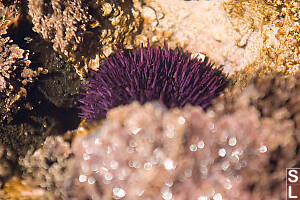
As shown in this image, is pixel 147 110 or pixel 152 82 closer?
pixel 147 110

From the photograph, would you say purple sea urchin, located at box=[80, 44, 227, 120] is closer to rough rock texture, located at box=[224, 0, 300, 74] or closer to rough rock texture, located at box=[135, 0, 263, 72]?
rough rock texture, located at box=[135, 0, 263, 72]

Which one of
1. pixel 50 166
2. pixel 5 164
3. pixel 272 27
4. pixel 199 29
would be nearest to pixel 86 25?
pixel 199 29

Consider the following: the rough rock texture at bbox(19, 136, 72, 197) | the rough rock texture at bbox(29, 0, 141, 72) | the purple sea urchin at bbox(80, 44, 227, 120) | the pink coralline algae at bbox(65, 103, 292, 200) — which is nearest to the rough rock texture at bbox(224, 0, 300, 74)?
the purple sea urchin at bbox(80, 44, 227, 120)

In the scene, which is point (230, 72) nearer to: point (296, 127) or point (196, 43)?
point (196, 43)

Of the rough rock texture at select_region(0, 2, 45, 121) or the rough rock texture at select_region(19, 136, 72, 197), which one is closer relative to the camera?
the rough rock texture at select_region(19, 136, 72, 197)

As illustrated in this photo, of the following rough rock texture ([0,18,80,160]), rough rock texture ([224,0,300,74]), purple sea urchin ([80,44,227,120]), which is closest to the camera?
purple sea urchin ([80,44,227,120])

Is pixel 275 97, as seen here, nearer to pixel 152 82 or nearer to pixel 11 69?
pixel 152 82
